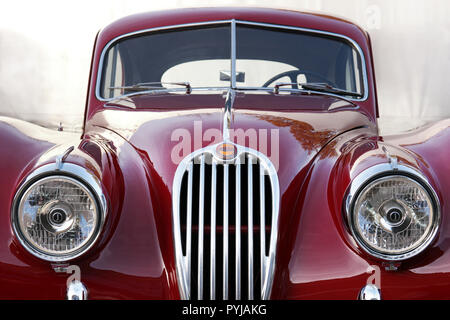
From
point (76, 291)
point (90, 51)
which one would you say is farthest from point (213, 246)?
point (90, 51)

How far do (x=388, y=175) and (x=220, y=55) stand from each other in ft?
4.93

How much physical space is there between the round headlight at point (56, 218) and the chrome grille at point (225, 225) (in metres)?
0.32

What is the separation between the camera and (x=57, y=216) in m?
2.19

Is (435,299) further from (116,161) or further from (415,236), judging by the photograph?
(116,161)

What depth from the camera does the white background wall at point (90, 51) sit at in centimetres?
936

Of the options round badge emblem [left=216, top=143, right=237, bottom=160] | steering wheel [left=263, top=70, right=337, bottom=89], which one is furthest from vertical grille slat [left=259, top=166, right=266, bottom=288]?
steering wheel [left=263, top=70, right=337, bottom=89]

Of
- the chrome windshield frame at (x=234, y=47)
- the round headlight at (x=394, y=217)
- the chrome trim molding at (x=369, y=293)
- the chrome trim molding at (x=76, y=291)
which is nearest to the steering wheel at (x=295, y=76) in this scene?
the chrome windshield frame at (x=234, y=47)

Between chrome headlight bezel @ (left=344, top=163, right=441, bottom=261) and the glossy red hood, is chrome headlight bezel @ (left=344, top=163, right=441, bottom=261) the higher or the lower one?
the lower one

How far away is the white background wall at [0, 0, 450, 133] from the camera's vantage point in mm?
9359

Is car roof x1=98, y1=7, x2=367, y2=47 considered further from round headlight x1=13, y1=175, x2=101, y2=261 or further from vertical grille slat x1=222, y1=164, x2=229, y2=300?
round headlight x1=13, y1=175, x2=101, y2=261

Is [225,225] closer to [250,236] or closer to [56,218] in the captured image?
[250,236]

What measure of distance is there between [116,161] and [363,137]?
39.9 inches

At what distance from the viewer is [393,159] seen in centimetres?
223
